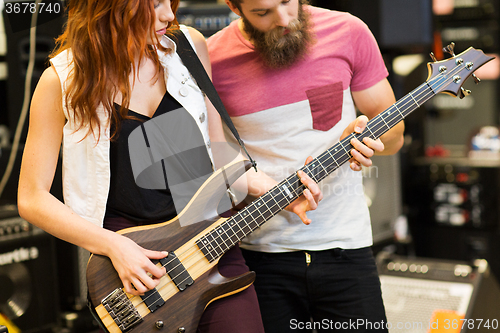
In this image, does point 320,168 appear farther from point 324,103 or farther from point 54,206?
point 54,206

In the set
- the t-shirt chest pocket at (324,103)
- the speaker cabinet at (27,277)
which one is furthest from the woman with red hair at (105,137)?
the speaker cabinet at (27,277)

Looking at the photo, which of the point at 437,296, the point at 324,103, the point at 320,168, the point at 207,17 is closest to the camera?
the point at 320,168

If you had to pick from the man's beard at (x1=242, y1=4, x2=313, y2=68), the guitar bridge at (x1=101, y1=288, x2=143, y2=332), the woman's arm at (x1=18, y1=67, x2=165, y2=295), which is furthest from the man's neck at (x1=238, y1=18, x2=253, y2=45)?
the guitar bridge at (x1=101, y1=288, x2=143, y2=332)

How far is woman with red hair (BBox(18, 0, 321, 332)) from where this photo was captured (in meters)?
1.07

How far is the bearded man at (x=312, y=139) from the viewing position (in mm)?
1344

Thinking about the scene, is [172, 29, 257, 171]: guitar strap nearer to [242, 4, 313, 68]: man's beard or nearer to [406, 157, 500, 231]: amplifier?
[242, 4, 313, 68]: man's beard

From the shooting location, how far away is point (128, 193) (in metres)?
1.14

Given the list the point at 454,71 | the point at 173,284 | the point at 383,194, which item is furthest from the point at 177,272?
the point at 383,194

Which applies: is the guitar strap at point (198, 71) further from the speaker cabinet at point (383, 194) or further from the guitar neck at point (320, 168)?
the speaker cabinet at point (383, 194)

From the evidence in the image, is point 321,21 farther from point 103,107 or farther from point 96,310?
point 96,310

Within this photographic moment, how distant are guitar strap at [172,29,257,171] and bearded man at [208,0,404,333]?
0.38 feet

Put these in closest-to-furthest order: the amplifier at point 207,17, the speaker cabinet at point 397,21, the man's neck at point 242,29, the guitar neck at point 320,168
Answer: the guitar neck at point 320,168 → the man's neck at point 242,29 → the amplifier at point 207,17 → the speaker cabinet at point 397,21

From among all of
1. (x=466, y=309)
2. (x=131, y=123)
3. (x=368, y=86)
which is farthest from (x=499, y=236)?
(x=131, y=123)

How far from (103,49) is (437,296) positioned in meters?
1.60
